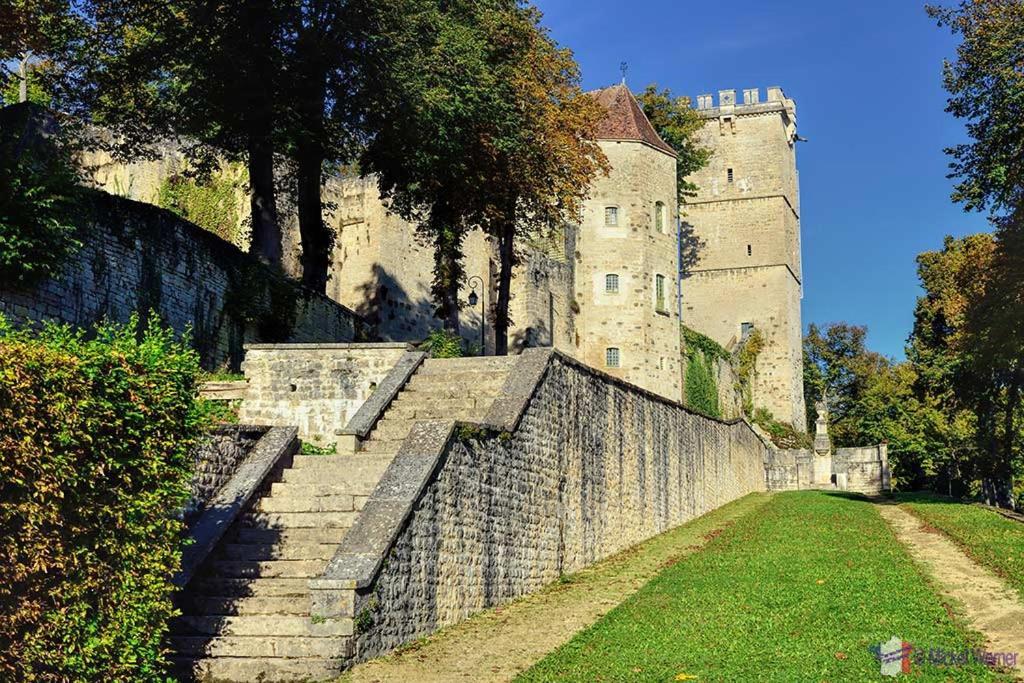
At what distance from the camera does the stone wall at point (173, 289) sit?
699 inches

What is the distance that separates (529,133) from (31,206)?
13.1 m

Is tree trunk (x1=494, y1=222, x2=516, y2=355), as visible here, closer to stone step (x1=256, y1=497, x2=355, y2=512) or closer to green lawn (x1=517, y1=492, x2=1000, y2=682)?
green lawn (x1=517, y1=492, x2=1000, y2=682)

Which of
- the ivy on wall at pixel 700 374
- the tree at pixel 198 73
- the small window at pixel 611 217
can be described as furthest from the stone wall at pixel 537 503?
the ivy on wall at pixel 700 374

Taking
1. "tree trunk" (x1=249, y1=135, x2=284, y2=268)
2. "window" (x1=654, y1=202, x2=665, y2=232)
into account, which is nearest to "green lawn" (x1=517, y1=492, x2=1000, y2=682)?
"tree trunk" (x1=249, y1=135, x2=284, y2=268)

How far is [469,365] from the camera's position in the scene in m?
17.4

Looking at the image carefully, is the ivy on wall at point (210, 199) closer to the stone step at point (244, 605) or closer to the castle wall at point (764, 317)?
the stone step at point (244, 605)

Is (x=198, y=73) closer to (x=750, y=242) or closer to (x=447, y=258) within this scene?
(x=447, y=258)

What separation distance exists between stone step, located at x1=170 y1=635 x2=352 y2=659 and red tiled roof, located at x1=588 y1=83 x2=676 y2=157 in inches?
1444

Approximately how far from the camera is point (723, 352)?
187 feet

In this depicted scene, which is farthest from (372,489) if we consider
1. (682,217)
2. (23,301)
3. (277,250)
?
(682,217)

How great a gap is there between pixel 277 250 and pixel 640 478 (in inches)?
394

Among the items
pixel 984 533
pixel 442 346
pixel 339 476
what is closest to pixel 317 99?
pixel 442 346

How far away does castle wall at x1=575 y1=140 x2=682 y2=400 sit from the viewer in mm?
44500

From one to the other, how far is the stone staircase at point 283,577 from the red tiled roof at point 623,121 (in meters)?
31.7
